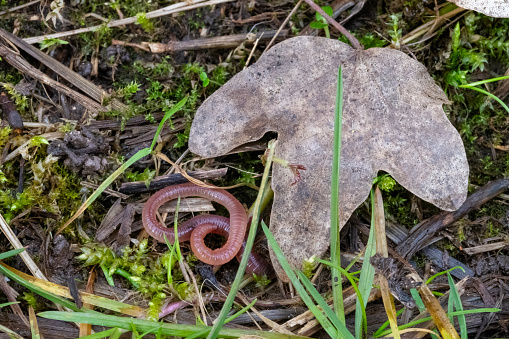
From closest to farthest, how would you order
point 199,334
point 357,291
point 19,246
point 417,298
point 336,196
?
point 336,196 < point 357,291 < point 199,334 < point 417,298 < point 19,246

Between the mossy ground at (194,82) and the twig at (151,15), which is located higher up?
the twig at (151,15)

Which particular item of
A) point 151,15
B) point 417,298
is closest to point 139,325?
point 417,298

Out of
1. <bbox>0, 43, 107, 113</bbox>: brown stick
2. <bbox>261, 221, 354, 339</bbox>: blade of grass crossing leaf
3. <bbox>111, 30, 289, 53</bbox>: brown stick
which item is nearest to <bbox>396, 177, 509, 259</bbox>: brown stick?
<bbox>261, 221, 354, 339</bbox>: blade of grass crossing leaf

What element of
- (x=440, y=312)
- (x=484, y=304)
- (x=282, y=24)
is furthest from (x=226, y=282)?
(x=282, y=24)

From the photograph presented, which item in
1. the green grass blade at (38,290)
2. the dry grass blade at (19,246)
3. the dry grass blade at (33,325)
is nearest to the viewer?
the green grass blade at (38,290)

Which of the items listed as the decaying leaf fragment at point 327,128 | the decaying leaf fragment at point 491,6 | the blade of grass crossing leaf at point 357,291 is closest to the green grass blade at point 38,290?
the decaying leaf fragment at point 327,128

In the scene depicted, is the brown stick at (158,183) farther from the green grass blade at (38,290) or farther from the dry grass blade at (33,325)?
the dry grass blade at (33,325)

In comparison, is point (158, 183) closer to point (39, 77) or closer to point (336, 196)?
point (39, 77)
